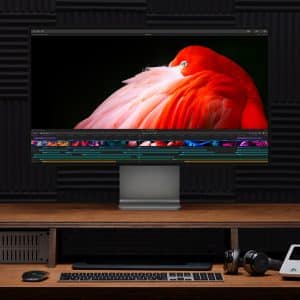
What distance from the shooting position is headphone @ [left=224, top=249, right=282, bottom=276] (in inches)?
85.7

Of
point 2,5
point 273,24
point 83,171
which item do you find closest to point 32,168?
point 83,171

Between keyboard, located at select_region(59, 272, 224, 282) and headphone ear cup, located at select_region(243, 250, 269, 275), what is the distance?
0.32 feet

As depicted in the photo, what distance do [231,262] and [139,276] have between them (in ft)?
1.05

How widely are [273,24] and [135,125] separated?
2.91 feet

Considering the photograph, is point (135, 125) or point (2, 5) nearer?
point (135, 125)

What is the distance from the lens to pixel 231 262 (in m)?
2.20

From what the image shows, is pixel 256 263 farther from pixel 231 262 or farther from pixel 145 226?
pixel 145 226

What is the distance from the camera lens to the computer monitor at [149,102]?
8.54 feet

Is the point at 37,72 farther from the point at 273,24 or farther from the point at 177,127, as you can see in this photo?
the point at 273,24

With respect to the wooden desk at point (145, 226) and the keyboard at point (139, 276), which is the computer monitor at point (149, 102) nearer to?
the wooden desk at point (145, 226)

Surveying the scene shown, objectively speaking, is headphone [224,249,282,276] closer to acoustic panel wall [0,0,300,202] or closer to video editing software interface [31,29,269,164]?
video editing software interface [31,29,269,164]
